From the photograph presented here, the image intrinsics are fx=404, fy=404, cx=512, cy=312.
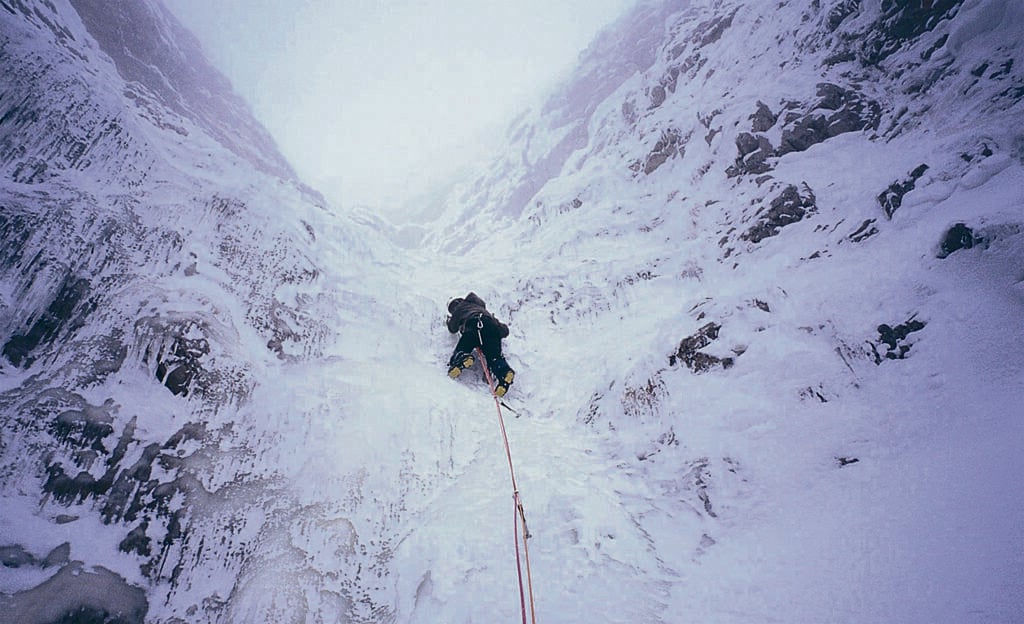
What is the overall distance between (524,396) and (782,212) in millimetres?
7006

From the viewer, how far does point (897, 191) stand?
7043 millimetres

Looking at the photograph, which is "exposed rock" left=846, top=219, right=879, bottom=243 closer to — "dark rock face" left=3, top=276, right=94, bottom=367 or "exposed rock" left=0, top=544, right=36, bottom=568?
"exposed rock" left=0, top=544, right=36, bottom=568

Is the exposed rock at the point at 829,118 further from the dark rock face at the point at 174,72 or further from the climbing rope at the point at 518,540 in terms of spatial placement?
the dark rock face at the point at 174,72

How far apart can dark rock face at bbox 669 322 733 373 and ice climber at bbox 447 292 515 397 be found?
9.48 ft

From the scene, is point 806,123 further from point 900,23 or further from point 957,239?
point 957,239

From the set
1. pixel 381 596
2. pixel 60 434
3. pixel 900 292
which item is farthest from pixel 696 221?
pixel 60 434

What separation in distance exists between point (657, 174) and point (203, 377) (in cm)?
1506

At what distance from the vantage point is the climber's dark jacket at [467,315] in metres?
8.06

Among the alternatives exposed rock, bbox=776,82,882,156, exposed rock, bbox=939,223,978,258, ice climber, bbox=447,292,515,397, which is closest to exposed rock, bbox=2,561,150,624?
ice climber, bbox=447,292,515,397

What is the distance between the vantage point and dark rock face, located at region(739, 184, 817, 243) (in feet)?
28.4

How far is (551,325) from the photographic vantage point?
9.84 metres

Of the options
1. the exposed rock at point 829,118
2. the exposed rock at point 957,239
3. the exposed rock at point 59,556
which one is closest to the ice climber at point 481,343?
the exposed rock at point 59,556

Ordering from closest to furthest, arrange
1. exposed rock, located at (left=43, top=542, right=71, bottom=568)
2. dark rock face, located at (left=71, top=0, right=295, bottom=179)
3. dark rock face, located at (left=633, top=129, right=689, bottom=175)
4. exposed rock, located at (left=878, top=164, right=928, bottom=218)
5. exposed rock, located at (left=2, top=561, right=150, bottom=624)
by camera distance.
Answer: exposed rock, located at (left=2, top=561, right=150, bottom=624) < exposed rock, located at (left=43, top=542, right=71, bottom=568) < exposed rock, located at (left=878, top=164, right=928, bottom=218) < dark rock face, located at (left=71, top=0, right=295, bottom=179) < dark rock face, located at (left=633, top=129, right=689, bottom=175)

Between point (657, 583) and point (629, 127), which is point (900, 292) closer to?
point (657, 583)
